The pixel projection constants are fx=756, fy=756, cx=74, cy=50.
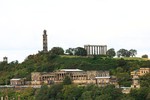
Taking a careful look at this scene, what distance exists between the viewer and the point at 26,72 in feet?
377

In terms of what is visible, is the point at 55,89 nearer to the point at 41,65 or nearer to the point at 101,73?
the point at 101,73

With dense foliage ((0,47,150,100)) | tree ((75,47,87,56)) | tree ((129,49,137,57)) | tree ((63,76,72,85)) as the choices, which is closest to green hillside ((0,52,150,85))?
dense foliage ((0,47,150,100))

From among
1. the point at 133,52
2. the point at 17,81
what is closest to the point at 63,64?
the point at 17,81

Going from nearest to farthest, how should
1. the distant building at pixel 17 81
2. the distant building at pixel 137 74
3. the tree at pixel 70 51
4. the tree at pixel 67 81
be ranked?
the distant building at pixel 137 74 → the tree at pixel 67 81 → the distant building at pixel 17 81 → the tree at pixel 70 51

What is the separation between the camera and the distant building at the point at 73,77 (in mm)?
102675

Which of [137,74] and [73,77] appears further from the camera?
[73,77]

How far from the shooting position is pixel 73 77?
344ft

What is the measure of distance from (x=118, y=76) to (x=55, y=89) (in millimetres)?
11746

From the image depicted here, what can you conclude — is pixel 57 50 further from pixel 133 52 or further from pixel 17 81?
pixel 17 81

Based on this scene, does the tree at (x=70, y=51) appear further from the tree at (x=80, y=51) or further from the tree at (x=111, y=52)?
the tree at (x=111, y=52)

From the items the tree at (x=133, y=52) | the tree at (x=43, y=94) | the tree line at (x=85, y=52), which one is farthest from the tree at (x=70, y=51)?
the tree at (x=43, y=94)

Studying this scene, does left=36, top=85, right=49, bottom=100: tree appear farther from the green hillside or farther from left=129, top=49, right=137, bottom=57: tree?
left=129, top=49, right=137, bottom=57: tree

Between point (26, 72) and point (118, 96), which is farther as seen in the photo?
point (26, 72)

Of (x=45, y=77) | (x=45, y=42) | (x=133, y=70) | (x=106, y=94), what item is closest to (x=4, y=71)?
(x=45, y=42)
